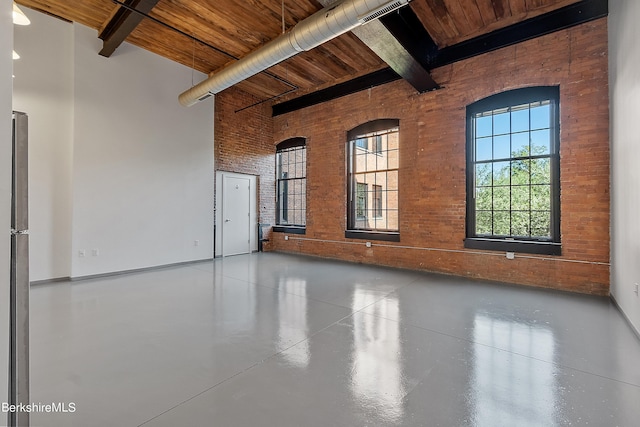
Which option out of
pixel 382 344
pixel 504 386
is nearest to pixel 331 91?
pixel 382 344

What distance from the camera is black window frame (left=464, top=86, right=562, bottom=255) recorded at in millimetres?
4375

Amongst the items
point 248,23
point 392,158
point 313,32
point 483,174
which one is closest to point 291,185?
point 392,158

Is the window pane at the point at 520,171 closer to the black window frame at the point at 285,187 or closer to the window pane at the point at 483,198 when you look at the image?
the window pane at the point at 483,198

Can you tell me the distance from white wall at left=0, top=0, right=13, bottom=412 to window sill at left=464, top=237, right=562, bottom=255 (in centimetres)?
544

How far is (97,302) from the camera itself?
12.3 feet

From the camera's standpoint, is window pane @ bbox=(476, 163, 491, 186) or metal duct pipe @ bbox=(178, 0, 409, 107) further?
window pane @ bbox=(476, 163, 491, 186)

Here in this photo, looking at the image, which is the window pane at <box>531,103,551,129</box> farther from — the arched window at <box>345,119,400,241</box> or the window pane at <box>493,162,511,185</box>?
the arched window at <box>345,119,400,241</box>

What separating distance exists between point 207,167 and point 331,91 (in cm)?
337

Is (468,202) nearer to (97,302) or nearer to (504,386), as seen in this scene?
(504,386)

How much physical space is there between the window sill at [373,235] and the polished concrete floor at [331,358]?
68.0 inches

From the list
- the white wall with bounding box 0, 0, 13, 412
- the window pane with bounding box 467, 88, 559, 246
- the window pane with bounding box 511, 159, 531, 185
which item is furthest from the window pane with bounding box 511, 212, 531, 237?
the white wall with bounding box 0, 0, 13, 412

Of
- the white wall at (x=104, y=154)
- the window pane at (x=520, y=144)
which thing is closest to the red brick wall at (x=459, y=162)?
the window pane at (x=520, y=144)

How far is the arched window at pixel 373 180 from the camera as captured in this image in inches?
242

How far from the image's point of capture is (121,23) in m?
4.49
